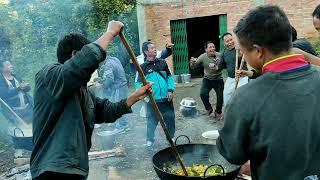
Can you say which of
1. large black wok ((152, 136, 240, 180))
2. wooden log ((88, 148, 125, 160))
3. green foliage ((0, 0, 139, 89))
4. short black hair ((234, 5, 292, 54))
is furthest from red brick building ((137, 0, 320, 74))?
short black hair ((234, 5, 292, 54))

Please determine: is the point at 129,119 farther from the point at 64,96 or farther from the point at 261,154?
the point at 261,154

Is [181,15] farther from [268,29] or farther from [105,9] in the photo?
[268,29]

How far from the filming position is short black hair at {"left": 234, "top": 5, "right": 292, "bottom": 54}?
2223 mm

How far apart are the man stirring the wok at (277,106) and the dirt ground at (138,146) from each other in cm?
452

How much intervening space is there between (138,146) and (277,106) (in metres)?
6.58

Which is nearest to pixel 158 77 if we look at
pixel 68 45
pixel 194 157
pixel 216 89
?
pixel 216 89

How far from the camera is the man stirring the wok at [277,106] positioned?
2.21 metres

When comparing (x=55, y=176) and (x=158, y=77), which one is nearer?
(x=55, y=176)

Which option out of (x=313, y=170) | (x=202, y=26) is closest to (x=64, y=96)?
(x=313, y=170)

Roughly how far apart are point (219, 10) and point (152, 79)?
7.56 metres

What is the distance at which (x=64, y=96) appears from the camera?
332 cm

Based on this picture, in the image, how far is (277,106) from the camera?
2.21 meters

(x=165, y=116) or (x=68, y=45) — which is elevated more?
(x=68, y=45)

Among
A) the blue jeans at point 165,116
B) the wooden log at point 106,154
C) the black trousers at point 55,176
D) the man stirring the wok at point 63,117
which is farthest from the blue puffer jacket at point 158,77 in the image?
the black trousers at point 55,176
